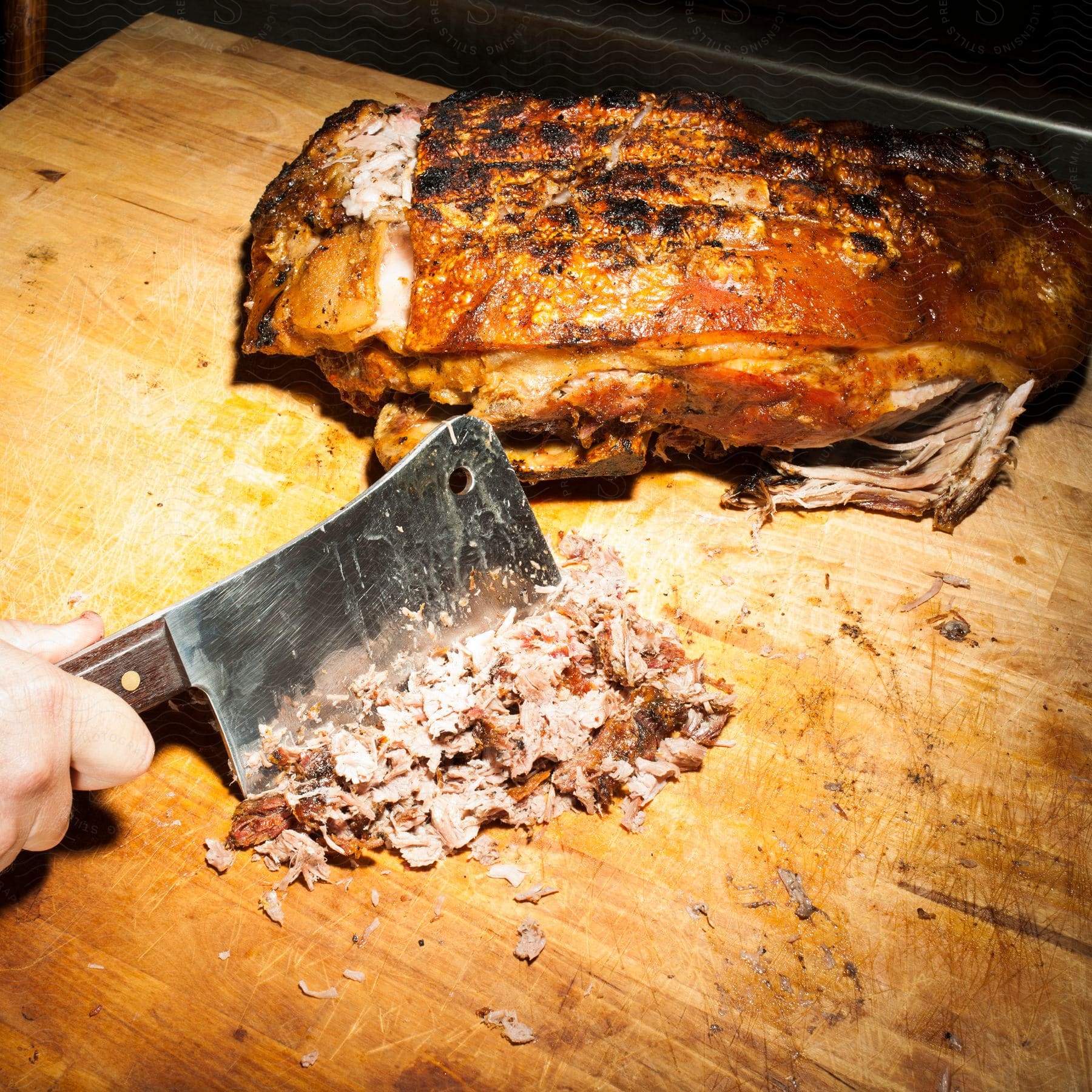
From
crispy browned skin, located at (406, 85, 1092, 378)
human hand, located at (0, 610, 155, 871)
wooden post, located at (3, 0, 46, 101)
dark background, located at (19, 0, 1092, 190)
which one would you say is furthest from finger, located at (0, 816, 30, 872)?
wooden post, located at (3, 0, 46, 101)

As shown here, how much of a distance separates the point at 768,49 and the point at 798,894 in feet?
12.9

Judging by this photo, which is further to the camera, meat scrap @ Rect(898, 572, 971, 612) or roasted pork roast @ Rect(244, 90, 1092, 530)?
meat scrap @ Rect(898, 572, 971, 612)

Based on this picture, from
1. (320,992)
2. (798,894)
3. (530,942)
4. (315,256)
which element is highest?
(315,256)

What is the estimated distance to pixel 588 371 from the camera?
2.72 m

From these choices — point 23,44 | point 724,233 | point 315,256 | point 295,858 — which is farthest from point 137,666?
point 23,44

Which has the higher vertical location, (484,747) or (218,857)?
(484,747)

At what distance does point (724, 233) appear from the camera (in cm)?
274

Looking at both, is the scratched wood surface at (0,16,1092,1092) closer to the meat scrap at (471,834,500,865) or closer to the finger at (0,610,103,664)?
the meat scrap at (471,834,500,865)

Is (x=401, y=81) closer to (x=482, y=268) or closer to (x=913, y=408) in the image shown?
(x=482, y=268)

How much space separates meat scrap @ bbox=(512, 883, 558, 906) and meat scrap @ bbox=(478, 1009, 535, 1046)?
244 millimetres

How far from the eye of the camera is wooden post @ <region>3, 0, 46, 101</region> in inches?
170

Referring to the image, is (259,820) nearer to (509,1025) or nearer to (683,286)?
(509,1025)

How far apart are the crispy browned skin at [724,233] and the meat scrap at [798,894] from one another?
4.54 feet

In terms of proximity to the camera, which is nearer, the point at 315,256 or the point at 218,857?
the point at 218,857
